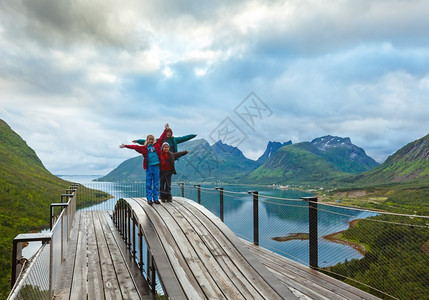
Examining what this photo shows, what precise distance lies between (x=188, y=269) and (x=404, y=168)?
206521 millimetres

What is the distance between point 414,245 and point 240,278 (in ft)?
98.8

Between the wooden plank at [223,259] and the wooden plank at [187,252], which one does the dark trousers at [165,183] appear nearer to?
the wooden plank at [187,252]

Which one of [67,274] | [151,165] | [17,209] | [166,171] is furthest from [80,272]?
[17,209]

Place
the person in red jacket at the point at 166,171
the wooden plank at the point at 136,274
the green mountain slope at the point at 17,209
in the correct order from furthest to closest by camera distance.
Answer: the green mountain slope at the point at 17,209 < the person in red jacket at the point at 166,171 < the wooden plank at the point at 136,274

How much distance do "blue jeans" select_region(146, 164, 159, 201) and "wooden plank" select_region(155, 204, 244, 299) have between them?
878 millimetres

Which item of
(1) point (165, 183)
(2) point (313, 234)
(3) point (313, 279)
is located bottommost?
(3) point (313, 279)

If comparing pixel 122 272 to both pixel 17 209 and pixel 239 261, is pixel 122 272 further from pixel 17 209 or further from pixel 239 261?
pixel 17 209

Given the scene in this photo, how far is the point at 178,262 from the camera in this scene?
14.1 feet

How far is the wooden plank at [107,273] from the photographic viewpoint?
14.8ft

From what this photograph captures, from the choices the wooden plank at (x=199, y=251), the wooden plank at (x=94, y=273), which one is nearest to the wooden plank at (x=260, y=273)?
the wooden plank at (x=199, y=251)

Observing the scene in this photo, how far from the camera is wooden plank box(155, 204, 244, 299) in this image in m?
3.84

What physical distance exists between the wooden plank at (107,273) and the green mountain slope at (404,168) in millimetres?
179528

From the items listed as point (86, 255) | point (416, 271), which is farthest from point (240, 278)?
point (416, 271)

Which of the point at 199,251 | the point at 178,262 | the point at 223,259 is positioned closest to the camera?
the point at 178,262
